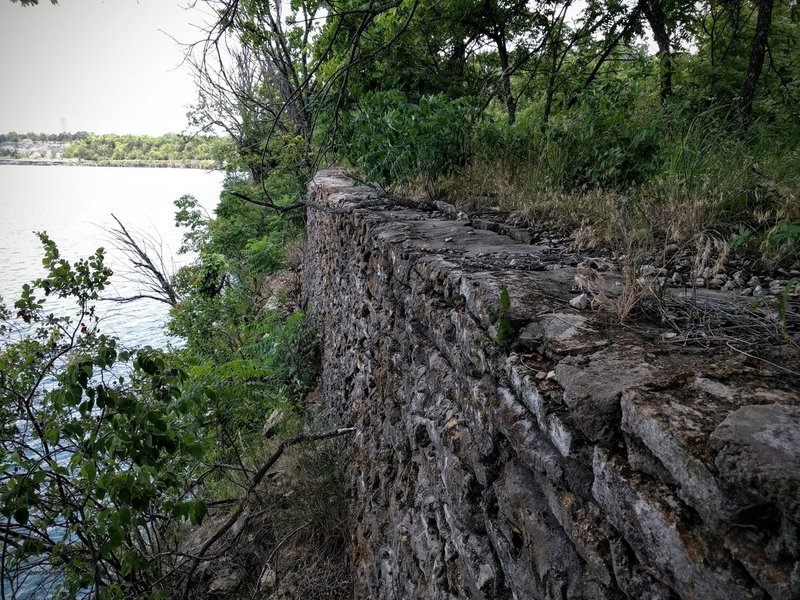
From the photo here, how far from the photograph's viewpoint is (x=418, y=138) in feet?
14.3

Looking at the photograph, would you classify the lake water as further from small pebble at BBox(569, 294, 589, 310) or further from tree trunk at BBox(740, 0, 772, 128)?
tree trunk at BBox(740, 0, 772, 128)

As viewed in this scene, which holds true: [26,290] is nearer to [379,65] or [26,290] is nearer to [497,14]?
[379,65]

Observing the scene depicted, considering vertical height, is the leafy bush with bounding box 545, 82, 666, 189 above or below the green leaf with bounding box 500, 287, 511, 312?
above

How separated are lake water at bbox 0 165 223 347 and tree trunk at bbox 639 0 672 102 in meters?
10.0

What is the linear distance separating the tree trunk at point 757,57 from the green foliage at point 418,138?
2.34 meters

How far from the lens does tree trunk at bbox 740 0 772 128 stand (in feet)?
12.6

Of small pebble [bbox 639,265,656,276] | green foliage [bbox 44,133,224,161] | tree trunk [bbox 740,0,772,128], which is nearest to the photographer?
small pebble [bbox 639,265,656,276]

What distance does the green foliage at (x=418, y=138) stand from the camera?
4367 millimetres

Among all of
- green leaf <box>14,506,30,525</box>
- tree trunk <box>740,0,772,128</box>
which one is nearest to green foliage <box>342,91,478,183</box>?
tree trunk <box>740,0,772,128</box>

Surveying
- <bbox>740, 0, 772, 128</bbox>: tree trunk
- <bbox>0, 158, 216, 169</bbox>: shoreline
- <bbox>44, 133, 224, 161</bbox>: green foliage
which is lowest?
<bbox>740, 0, 772, 128</bbox>: tree trunk

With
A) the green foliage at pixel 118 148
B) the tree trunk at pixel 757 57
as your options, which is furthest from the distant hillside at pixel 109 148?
the tree trunk at pixel 757 57

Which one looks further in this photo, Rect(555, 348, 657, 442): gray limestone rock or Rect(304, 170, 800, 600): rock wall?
Rect(555, 348, 657, 442): gray limestone rock

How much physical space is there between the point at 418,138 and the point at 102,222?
3287cm

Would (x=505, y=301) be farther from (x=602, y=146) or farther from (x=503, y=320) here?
(x=602, y=146)
